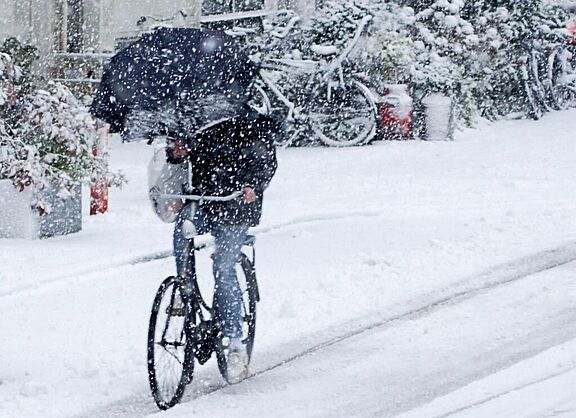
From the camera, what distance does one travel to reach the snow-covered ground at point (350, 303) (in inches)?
282

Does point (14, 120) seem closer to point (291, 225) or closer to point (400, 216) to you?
point (291, 225)

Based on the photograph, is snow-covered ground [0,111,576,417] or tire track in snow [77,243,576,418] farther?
snow-covered ground [0,111,576,417]

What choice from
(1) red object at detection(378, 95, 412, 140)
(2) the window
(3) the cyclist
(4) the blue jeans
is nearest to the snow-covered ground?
(4) the blue jeans

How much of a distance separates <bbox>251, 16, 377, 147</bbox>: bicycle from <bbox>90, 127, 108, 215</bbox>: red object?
194 inches

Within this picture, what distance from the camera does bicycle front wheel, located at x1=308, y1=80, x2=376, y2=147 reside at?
1697cm

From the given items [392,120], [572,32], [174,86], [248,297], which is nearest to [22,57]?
[248,297]

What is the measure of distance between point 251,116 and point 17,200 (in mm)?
4412

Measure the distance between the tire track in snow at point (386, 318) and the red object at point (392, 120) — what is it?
6378 millimetres

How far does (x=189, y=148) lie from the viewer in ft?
23.0

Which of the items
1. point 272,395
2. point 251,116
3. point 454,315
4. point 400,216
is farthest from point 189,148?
point 400,216

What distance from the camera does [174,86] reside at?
7.05 meters

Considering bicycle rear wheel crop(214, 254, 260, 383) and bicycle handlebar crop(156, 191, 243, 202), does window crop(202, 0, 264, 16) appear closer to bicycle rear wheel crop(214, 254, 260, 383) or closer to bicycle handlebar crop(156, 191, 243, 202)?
bicycle rear wheel crop(214, 254, 260, 383)

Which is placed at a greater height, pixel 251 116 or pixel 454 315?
pixel 251 116

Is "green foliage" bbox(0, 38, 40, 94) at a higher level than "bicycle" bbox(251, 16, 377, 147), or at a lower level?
higher
